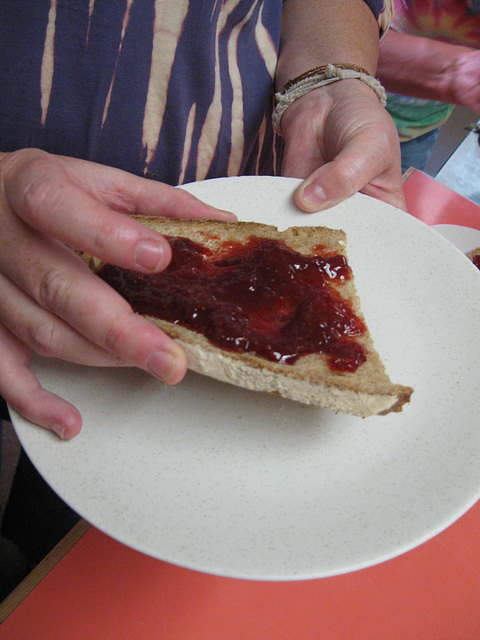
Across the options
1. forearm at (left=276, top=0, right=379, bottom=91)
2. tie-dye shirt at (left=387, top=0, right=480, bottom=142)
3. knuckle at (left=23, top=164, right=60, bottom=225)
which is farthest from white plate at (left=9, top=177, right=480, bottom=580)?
tie-dye shirt at (left=387, top=0, right=480, bottom=142)

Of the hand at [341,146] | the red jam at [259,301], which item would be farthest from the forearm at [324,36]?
the red jam at [259,301]

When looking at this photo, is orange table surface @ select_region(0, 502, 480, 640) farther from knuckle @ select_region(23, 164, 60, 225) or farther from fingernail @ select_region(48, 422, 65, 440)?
knuckle @ select_region(23, 164, 60, 225)

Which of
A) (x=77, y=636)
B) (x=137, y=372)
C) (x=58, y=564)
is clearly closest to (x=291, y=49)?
(x=137, y=372)

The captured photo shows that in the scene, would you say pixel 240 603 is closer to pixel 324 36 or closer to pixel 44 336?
pixel 44 336

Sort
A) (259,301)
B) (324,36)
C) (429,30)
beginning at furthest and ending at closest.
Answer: (429,30), (324,36), (259,301)

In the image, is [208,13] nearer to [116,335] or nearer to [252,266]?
[252,266]

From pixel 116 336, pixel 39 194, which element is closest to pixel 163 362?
pixel 116 336
